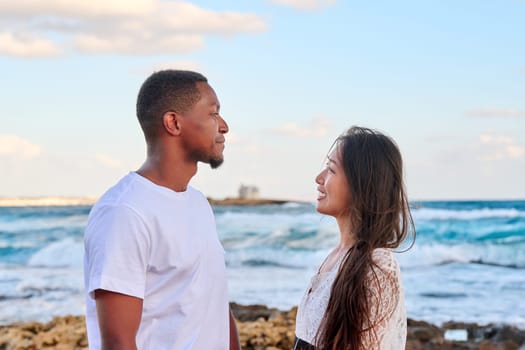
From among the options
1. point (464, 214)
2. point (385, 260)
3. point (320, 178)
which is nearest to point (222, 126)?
point (320, 178)

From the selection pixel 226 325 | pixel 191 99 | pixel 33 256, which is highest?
pixel 191 99

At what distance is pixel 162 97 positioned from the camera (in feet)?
9.61

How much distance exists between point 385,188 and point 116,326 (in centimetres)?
88

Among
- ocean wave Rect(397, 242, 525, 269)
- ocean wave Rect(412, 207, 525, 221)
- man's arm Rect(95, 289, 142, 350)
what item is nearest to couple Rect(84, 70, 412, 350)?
man's arm Rect(95, 289, 142, 350)

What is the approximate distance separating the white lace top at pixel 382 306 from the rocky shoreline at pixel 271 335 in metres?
5.36

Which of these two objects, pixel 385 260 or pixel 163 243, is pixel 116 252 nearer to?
pixel 163 243

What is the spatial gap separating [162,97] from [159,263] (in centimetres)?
51

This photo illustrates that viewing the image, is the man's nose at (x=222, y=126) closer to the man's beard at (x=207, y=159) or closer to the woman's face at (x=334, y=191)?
the man's beard at (x=207, y=159)

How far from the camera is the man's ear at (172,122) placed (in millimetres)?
2906

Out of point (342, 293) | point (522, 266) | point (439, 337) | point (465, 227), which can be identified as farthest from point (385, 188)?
point (465, 227)

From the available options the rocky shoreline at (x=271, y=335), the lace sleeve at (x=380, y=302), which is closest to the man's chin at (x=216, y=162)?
the lace sleeve at (x=380, y=302)

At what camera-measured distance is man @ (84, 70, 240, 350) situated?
2.70 m

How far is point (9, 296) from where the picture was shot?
14.4 metres

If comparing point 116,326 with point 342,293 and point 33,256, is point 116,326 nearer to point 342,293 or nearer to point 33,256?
point 342,293
